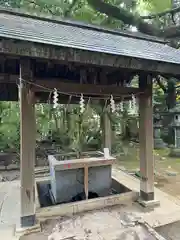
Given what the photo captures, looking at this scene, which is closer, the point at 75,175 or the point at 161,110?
the point at 75,175

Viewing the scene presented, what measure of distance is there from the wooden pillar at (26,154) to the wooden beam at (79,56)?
49 cm

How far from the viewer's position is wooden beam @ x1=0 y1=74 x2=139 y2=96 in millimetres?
2719

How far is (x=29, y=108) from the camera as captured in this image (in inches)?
106

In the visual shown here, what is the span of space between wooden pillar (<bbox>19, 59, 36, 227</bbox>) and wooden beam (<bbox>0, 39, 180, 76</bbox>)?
488 millimetres

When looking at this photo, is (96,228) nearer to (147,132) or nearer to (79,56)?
(147,132)

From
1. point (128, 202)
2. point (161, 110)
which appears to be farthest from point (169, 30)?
point (128, 202)

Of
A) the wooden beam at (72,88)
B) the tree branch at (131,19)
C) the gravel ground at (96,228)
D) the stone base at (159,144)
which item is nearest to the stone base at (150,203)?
the gravel ground at (96,228)

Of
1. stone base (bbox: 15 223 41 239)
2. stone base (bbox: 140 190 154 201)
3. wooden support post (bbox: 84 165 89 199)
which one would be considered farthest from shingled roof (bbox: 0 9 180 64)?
stone base (bbox: 15 223 41 239)

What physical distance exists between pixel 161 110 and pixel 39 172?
8.31 meters

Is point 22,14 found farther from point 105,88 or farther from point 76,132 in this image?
point 76,132

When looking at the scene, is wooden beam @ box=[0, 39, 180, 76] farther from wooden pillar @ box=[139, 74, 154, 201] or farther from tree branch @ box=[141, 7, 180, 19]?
tree branch @ box=[141, 7, 180, 19]

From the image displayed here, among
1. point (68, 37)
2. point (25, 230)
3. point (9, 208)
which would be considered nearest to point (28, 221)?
point (25, 230)

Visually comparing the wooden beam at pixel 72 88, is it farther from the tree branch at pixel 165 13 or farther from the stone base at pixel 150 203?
the tree branch at pixel 165 13

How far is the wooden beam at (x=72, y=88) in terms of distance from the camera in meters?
2.72
